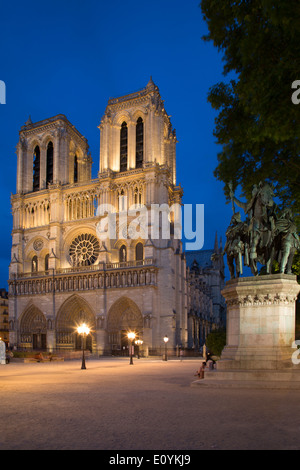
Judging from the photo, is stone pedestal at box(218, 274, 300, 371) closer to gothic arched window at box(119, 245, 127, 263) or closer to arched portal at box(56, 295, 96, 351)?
gothic arched window at box(119, 245, 127, 263)

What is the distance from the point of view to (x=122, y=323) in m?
45.1

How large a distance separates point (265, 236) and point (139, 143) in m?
39.2

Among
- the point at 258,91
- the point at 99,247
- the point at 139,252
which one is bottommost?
the point at 139,252

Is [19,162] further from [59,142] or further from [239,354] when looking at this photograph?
[239,354]

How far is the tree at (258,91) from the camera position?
9.37 metres

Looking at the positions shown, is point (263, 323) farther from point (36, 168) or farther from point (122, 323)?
point (36, 168)

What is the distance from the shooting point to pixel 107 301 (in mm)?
44469

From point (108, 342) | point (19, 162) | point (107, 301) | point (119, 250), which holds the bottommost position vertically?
point (108, 342)

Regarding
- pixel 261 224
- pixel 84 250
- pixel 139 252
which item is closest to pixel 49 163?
pixel 84 250

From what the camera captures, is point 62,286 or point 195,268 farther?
point 195,268

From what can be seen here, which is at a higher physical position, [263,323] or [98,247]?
[98,247]

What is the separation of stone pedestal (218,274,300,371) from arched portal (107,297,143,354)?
32.5m
